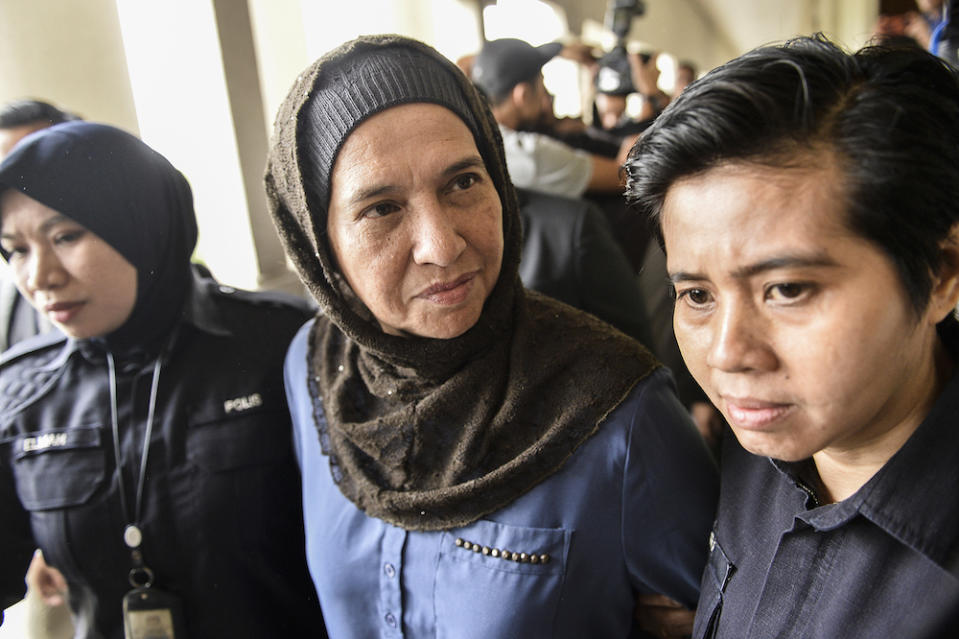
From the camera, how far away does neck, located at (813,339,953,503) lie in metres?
0.65

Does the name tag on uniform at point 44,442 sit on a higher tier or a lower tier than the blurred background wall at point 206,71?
lower

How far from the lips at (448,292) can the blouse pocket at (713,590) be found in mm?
475

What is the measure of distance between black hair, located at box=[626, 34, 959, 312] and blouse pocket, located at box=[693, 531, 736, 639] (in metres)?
0.42

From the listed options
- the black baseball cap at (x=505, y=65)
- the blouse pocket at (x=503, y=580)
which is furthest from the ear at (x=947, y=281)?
the black baseball cap at (x=505, y=65)

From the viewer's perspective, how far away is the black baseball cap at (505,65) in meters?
2.21

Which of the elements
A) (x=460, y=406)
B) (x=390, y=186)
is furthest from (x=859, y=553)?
(x=390, y=186)

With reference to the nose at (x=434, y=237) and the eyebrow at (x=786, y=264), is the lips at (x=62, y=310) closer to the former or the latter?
the nose at (x=434, y=237)

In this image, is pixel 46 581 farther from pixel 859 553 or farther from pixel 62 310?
pixel 859 553

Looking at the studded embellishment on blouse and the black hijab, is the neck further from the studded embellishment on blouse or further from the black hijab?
the black hijab

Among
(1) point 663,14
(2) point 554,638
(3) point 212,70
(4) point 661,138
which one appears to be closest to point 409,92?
(4) point 661,138

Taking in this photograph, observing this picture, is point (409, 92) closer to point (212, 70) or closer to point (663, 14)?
point (212, 70)

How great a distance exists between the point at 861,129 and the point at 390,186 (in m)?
0.56

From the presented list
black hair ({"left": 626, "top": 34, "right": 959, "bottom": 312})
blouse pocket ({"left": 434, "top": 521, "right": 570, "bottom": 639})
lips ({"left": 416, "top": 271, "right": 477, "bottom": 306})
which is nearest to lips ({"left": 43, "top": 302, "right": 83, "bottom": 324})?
lips ({"left": 416, "top": 271, "right": 477, "bottom": 306})

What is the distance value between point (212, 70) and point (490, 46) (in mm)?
997
